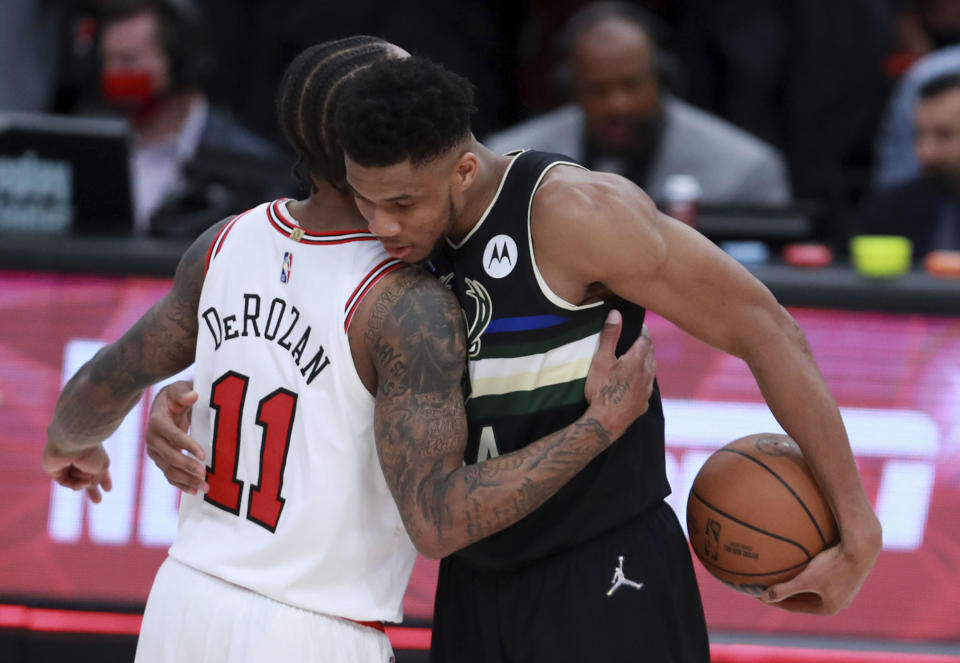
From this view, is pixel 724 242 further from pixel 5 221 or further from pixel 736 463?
pixel 5 221

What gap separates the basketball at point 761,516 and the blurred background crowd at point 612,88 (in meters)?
2.18

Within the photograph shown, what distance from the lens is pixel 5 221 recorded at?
4.69m

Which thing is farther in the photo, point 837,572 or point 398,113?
point 837,572

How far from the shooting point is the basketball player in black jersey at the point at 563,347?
2.53 metres

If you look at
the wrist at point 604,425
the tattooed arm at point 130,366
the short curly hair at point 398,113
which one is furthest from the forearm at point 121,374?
the wrist at point 604,425

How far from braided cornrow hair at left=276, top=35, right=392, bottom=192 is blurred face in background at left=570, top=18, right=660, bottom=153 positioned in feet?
10.5

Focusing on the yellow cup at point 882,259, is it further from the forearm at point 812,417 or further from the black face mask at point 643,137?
the black face mask at point 643,137

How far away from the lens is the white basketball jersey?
2.63m

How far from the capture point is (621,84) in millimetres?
5781

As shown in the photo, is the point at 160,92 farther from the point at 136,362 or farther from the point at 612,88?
the point at 136,362

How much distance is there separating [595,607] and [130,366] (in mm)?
1191

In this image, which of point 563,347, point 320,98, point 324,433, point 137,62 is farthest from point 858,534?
point 137,62

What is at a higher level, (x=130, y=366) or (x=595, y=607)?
(x=130, y=366)

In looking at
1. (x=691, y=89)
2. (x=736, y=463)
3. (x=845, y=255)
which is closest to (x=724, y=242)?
(x=845, y=255)
